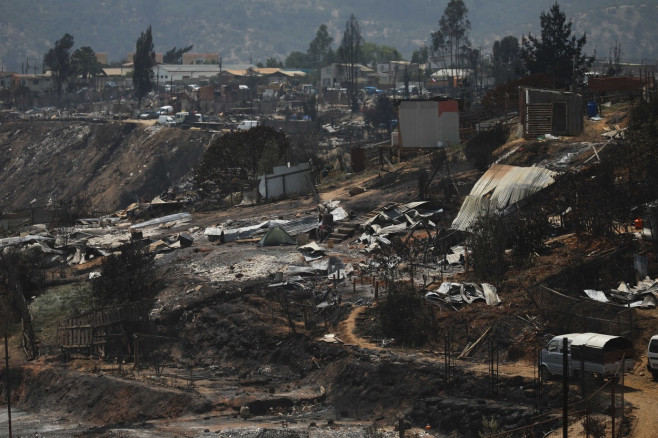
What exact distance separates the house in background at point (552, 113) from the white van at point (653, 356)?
17977mm

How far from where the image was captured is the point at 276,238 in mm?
31312

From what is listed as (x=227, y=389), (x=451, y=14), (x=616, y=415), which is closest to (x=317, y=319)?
(x=227, y=389)

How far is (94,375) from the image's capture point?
74.4 feet

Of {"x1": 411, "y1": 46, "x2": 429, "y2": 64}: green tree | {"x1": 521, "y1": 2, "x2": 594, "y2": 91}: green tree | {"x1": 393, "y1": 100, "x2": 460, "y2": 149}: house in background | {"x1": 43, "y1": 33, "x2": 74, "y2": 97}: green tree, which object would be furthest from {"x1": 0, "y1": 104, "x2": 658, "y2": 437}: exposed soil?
{"x1": 411, "y1": 46, "x2": 429, "y2": 64}: green tree

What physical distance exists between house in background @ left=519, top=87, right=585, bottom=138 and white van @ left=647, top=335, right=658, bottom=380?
18.0 metres

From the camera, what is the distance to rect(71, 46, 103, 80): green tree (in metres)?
115

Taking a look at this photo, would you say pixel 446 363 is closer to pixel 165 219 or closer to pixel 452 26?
pixel 165 219

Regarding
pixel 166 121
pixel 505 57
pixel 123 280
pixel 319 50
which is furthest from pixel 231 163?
pixel 319 50

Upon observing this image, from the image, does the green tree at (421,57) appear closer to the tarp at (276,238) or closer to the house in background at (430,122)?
the house in background at (430,122)

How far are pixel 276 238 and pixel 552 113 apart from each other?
32.6 ft

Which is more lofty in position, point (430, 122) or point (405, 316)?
point (430, 122)

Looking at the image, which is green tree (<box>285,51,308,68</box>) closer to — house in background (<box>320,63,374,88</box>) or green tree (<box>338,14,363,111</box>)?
green tree (<box>338,14,363,111</box>)

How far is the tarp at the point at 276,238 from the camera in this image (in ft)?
102

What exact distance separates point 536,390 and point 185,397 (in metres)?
6.42
